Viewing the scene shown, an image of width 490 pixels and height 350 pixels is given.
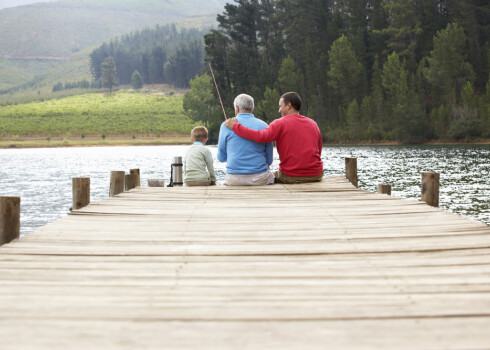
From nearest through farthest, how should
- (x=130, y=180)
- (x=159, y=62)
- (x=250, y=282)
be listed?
(x=250, y=282) < (x=130, y=180) < (x=159, y=62)

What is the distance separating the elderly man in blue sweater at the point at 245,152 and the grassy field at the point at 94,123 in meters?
77.5

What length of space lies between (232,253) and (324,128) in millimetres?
62220

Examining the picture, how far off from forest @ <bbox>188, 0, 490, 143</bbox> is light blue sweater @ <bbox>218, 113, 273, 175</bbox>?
46541mm

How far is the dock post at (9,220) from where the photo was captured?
4688mm

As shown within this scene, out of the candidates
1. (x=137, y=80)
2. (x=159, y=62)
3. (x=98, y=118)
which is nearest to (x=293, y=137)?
(x=98, y=118)

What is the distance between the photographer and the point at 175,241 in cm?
421

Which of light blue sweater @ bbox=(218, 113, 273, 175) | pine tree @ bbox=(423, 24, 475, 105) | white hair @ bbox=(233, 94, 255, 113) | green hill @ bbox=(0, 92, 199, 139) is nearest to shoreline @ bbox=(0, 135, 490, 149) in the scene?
green hill @ bbox=(0, 92, 199, 139)

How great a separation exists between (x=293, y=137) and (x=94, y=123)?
9521cm

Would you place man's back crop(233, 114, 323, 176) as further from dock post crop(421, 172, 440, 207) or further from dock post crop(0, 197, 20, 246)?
dock post crop(0, 197, 20, 246)

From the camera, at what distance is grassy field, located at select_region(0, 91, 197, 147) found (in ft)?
285

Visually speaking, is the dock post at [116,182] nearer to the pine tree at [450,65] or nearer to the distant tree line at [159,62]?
the pine tree at [450,65]

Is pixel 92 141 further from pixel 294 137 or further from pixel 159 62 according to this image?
pixel 159 62

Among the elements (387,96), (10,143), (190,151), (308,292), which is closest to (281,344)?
(308,292)

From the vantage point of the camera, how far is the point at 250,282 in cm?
310
